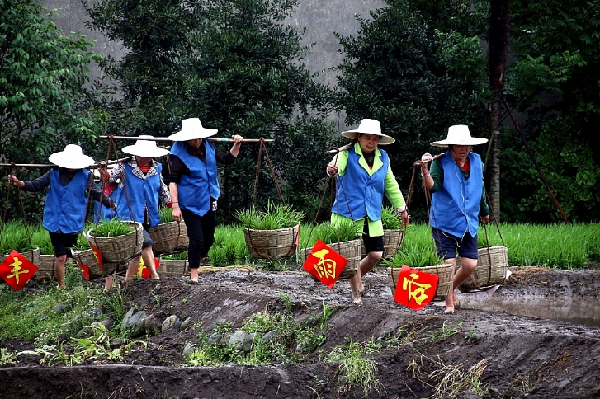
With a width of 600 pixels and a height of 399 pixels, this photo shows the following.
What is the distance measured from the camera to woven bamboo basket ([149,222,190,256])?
9.95 m

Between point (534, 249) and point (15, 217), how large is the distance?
357 inches

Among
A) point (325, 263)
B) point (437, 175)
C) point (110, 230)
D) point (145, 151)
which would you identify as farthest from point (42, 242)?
point (437, 175)

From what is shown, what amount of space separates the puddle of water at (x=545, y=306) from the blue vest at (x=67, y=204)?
14.2 feet

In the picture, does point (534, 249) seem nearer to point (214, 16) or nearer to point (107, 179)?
point (107, 179)

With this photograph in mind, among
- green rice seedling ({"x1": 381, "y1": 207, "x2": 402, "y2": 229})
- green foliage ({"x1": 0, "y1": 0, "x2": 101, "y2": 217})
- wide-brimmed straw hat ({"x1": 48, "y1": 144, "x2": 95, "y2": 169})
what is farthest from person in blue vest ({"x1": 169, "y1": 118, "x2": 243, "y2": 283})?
green foliage ({"x1": 0, "y1": 0, "x2": 101, "y2": 217})

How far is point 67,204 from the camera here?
10039 mm

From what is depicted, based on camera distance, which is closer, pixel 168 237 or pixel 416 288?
pixel 416 288

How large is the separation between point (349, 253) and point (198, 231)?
6.02 feet

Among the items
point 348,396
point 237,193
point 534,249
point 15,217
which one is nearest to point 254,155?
point 237,193

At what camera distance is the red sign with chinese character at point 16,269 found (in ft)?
32.7

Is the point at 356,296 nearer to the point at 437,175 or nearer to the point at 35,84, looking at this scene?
the point at 437,175

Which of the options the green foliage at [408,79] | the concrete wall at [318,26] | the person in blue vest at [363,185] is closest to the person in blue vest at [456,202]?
the person in blue vest at [363,185]

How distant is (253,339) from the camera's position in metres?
7.54

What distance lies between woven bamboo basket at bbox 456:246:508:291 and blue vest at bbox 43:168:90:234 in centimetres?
435
